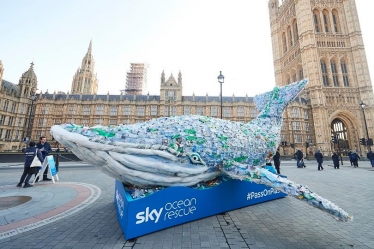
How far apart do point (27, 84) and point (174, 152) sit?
57.7 m

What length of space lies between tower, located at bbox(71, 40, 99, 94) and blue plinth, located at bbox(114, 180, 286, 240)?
67.1 m

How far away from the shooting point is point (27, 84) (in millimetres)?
44438

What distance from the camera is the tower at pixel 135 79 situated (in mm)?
64125

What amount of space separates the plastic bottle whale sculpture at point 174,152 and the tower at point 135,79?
6275 cm

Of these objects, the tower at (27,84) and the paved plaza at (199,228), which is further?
the tower at (27,84)

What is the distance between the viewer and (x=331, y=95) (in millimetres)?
40625

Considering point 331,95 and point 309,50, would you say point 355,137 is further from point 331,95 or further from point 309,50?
point 309,50

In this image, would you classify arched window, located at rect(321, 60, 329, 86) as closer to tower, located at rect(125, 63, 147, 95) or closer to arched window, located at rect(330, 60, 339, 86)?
arched window, located at rect(330, 60, 339, 86)

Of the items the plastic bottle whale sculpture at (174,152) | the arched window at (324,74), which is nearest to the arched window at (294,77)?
the arched window at (324,74)

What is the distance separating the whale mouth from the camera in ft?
10.9

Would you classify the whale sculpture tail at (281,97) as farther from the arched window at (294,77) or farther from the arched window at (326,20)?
the arched window at (326,20)

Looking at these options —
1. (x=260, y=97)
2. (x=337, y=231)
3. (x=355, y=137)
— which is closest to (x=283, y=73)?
(x=355, y=137)

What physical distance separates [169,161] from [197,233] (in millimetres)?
1564

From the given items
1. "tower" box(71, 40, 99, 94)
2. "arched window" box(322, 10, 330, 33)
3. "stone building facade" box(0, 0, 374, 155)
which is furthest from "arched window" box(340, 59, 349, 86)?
"tower" box(71, 40, 99, 94)
